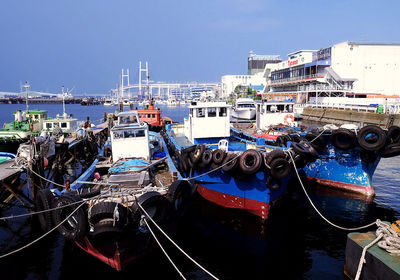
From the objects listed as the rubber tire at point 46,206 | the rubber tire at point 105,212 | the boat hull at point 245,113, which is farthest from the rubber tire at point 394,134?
the boat hull at point 245,113

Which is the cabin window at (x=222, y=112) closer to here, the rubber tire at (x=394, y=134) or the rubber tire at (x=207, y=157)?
the rubber tire at (x=207, y=157)

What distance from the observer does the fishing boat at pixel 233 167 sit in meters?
12.9

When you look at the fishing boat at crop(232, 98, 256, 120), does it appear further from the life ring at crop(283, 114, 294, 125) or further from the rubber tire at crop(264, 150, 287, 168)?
the rubber tire at crop(264, 150, 287, 168)

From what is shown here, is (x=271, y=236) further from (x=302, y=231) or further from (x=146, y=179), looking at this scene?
(x=146, y=179)

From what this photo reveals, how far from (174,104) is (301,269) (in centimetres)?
16159

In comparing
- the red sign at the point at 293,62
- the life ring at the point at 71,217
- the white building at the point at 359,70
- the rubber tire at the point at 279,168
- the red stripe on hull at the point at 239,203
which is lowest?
the red stripe on hull at the point at 239,203

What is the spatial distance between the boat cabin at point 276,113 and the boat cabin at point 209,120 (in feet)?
20.1

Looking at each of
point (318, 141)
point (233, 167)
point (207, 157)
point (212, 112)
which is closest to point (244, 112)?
point (212, 112)

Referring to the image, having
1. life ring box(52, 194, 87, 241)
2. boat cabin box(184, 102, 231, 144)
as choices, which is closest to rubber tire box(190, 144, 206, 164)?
boat cabin box(184, 102, 231, 144)

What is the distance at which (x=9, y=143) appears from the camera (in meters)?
29.7

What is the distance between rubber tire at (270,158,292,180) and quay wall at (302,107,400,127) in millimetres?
22500

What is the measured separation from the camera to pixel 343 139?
16.8 metres

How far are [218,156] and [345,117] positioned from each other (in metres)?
28.5

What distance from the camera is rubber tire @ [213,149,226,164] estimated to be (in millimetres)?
14062
